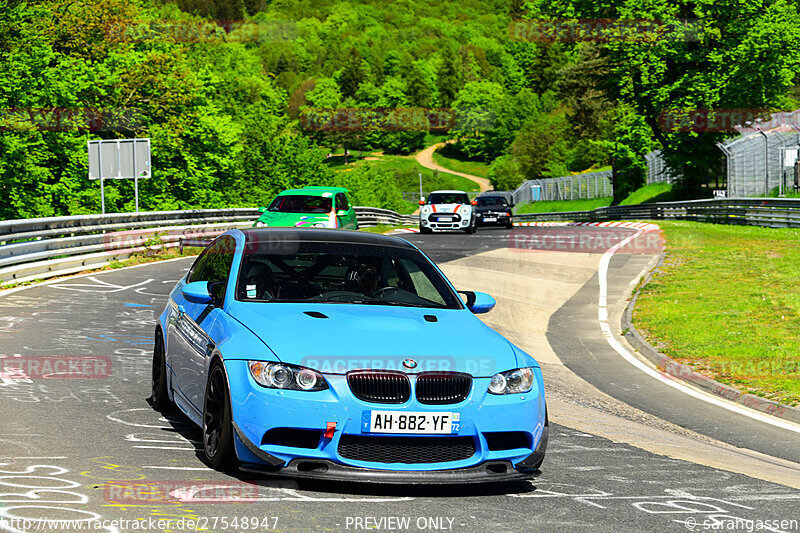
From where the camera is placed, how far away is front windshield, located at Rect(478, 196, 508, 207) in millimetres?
45938

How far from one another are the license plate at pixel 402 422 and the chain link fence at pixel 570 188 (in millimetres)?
75914

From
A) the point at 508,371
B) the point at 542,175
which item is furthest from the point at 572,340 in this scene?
the point at 542,175

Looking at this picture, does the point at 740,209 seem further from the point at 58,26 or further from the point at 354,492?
the point at 354,492

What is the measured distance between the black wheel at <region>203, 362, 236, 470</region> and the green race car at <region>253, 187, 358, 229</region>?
1780cm

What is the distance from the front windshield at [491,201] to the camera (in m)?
45.9

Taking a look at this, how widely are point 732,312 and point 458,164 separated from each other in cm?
16174

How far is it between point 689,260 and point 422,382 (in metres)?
22.1

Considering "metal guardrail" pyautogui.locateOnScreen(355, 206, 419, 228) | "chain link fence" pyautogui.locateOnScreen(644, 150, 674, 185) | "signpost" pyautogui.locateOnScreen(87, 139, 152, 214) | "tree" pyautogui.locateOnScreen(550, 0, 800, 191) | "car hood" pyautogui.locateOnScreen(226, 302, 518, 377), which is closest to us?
"car hood" pyautogui.locateOnScreen(226, 302, 518, 377)

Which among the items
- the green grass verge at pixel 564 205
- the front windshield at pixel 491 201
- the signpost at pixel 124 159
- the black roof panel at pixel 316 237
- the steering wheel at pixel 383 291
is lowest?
the green grass verge at pixel 564 205

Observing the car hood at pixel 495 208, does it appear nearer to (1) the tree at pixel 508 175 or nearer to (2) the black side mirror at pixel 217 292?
(2) the black side mirror at pixel 217 292

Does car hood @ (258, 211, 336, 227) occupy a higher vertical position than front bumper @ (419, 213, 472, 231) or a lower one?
higher

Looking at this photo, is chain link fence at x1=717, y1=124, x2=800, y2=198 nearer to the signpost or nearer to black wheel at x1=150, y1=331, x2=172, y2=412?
the signpost

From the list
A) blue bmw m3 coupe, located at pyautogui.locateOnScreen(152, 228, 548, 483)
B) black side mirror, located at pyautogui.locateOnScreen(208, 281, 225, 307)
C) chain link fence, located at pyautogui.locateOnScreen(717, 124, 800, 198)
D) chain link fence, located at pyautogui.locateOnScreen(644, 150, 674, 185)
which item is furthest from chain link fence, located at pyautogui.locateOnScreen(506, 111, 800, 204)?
blue bmw m3 coupe, located at pyautogui.locateOnScreen(152, 228, 548, 483)

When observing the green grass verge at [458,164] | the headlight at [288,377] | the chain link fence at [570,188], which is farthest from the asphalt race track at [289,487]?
the green grass verge at [458,164]
